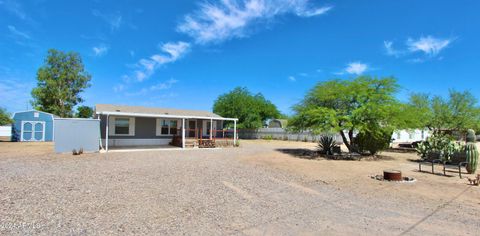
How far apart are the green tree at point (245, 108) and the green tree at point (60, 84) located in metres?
19.0

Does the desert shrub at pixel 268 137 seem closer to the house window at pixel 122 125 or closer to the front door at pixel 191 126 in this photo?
the front door at pixel 191 126

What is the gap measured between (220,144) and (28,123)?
18339mm

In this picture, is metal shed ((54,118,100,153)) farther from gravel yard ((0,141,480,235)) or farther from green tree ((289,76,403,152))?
green tree ((289,76,403,152))

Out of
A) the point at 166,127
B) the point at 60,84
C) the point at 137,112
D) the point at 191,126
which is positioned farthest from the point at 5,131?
the point at 191,126

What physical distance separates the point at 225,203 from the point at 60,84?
3826 centimetres

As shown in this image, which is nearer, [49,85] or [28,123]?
[28,123]

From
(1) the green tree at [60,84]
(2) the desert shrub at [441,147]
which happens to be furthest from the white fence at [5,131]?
(2) the desert shrub at [441,147]

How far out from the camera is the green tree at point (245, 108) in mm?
38312

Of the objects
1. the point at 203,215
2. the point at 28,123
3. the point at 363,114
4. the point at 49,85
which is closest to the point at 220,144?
the point at 363,114

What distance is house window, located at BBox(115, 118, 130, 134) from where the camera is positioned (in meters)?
19.6

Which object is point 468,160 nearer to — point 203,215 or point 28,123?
point 203,215

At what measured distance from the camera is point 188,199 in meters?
6.23

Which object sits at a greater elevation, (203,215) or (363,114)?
(363,114)

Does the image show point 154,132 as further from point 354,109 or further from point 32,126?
point 354,109
